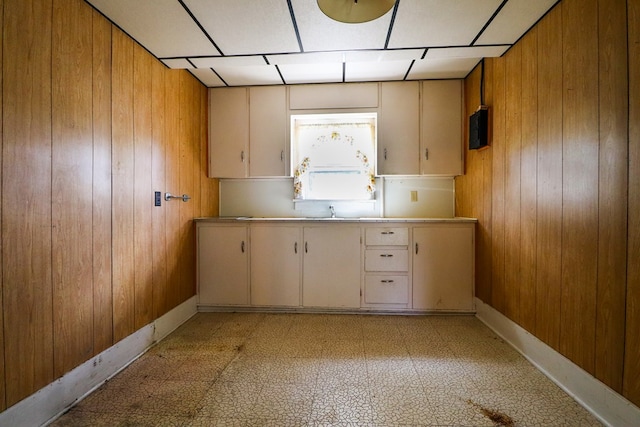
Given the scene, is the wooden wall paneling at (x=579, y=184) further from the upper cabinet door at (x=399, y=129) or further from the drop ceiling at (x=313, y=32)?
the upper cabinet door at (x=399, y=129)

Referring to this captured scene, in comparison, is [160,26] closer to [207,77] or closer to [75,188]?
[207,77]

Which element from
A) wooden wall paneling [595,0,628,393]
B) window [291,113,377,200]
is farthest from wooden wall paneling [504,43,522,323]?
window [291,113,377,200]

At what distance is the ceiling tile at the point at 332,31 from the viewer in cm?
185

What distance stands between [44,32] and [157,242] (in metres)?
1.51

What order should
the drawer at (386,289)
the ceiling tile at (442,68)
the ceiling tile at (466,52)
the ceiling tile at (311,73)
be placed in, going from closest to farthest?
the ceiling tile at (466,52) < the ceiling tile at (442,68) < the ceiling tile at (311,73) < the drawer at (386,289)

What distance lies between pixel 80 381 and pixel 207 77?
9.09 ft

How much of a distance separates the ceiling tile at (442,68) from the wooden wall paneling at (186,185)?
226cm

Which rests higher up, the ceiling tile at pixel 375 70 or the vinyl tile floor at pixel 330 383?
the ceiling tile at pixel 375 70

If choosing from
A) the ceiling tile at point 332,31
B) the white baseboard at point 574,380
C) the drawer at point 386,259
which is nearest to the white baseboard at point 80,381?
the drawer at point 386,259

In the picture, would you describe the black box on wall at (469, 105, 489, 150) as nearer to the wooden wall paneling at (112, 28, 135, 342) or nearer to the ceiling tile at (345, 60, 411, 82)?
the ceiling tile at (345, 60, 411, 82)

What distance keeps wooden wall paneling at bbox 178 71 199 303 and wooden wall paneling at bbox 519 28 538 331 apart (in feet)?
9.56

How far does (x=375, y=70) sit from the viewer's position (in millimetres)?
2877

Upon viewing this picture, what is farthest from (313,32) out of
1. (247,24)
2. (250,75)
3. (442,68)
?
(442,68)

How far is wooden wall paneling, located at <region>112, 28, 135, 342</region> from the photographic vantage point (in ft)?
6.41
